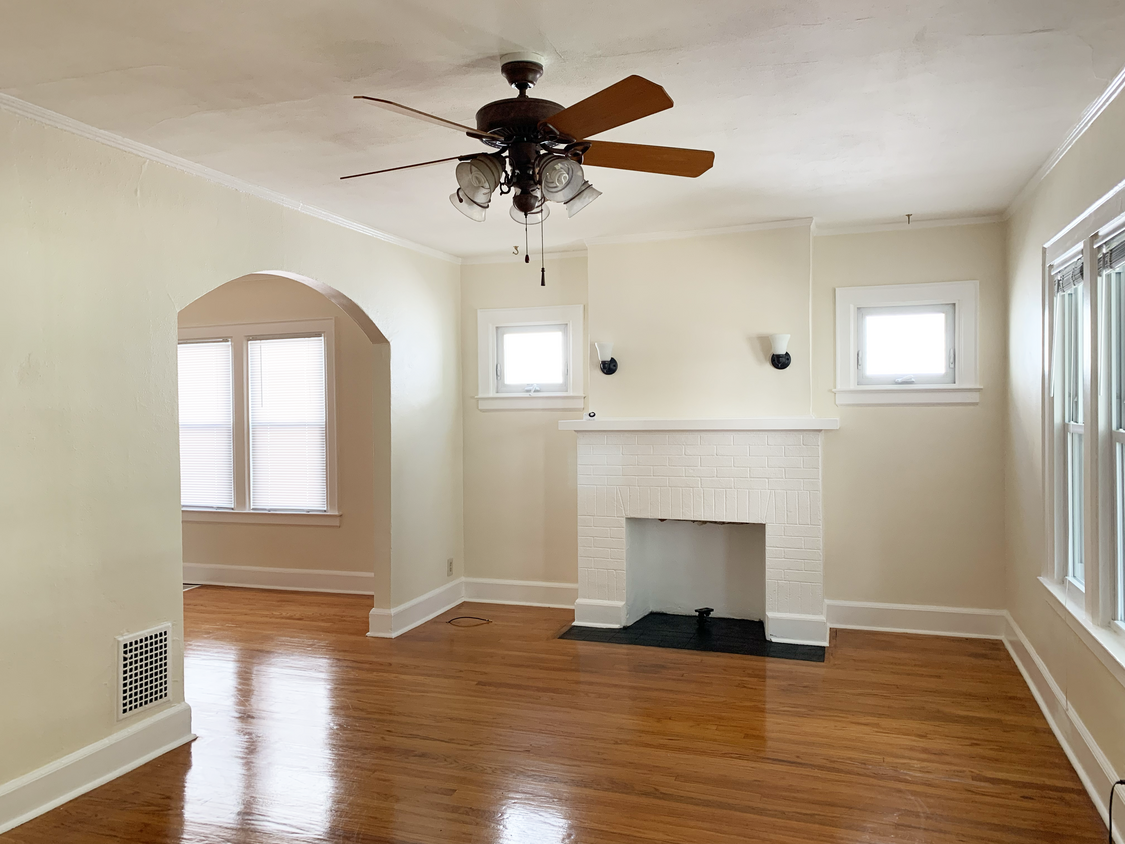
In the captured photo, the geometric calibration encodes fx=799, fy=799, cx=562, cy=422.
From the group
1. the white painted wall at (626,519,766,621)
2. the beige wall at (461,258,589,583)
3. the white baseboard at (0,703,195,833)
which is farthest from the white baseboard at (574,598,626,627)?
the white baseboard at (0,703,195,833)

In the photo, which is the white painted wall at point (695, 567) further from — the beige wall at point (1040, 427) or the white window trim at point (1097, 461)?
the white window trim at point (1097, 461)

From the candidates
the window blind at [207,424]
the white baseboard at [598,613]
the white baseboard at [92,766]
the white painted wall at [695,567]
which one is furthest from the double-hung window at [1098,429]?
the window blind at [207,424]

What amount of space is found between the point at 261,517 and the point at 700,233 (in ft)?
13.6

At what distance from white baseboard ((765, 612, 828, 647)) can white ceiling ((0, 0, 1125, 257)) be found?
8.42 feet

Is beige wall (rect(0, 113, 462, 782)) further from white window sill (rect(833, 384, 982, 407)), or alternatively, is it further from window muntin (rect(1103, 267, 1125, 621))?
window muntin (rect(1103, 267, 1125, 621))

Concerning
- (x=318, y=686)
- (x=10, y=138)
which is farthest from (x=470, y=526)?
(x=10, y=138)

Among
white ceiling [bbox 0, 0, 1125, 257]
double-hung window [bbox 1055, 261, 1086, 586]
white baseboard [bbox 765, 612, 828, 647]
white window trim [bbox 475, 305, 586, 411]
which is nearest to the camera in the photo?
white ceiling [bbox 0, 0, 1125, 257]

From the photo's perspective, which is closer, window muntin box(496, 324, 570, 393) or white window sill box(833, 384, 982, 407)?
white window sill box(833, 384, 982, 407)

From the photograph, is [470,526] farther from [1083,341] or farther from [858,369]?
[1083,341]

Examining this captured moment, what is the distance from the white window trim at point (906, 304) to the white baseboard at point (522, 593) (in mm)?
2354

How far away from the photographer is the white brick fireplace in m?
4.90

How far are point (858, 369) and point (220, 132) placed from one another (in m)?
3.91

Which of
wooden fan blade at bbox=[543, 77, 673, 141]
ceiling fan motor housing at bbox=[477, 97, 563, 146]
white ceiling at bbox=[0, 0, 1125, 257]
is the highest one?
white ceiling at bbox=[0, 0, 1125, 257]

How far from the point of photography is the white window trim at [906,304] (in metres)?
4.94
